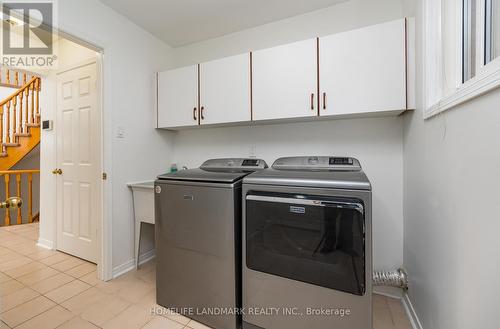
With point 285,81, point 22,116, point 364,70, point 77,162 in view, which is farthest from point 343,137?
point 22,116

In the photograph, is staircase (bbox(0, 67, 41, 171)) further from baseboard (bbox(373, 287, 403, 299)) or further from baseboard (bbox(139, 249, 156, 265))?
baseboard (bbox(373, 287, 403, 299))

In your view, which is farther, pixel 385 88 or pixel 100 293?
pixel 100 293

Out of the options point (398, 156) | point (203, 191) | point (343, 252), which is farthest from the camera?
point (398, 156)

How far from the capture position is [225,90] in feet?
6.48

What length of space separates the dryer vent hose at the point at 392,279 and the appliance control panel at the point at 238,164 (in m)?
1.23

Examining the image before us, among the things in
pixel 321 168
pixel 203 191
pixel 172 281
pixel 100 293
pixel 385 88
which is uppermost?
pixel 385 88

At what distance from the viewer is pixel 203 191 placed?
1442mm

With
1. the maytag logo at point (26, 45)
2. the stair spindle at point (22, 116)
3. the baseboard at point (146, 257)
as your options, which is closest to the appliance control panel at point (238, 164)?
the baseboard at point (146, 257)

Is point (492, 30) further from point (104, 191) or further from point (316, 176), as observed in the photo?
point (104, 191)

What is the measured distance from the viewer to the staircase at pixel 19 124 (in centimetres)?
360

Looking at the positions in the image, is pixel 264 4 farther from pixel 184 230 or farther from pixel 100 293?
pixel 100 293

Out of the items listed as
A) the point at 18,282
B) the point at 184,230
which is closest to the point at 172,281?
the point at 184,230

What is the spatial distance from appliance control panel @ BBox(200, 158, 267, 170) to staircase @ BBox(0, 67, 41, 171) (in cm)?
354

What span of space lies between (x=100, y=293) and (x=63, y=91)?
86.6 inches
